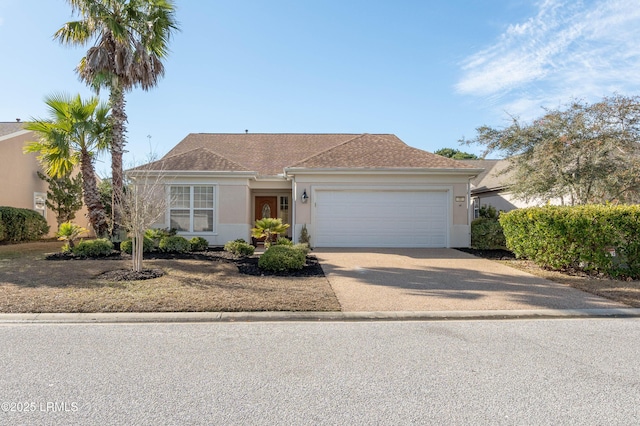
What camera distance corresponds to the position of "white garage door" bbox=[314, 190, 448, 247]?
1452 centimetres

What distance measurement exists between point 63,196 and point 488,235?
20.0 metres

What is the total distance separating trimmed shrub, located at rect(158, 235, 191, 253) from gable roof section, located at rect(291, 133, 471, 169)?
496 cm

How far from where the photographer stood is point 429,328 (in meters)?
5.44

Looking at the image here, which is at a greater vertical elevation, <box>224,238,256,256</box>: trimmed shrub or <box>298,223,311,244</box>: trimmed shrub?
<box>298,223,311,244</box>: trimmed shrub

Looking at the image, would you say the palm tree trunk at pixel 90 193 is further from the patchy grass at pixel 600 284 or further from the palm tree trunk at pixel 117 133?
the patchy grass at pixel 600 284

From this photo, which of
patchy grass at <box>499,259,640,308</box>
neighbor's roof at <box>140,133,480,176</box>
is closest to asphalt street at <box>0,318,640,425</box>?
patchy grass at <box>499,259,640,308</box>

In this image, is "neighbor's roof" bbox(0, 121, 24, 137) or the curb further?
"neighbor's roof" bbox(0, 121, 24, 137)

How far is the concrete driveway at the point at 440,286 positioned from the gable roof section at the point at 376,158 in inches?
161

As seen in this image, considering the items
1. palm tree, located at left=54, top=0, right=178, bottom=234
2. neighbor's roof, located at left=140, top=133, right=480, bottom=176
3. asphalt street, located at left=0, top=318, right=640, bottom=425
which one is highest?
palm tree, located at left=54, top=0, right=178, bottom=234

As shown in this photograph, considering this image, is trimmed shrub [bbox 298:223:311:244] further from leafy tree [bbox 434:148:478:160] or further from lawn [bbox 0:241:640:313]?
leafy tree [bbox 434:148:478:160]

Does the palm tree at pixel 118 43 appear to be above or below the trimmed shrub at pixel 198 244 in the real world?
above

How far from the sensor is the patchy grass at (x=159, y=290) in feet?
20.2

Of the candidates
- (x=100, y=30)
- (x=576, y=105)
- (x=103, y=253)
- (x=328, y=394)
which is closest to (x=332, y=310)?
(x=328, y=394)

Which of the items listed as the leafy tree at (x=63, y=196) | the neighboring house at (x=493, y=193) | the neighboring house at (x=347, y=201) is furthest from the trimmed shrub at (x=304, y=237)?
the leafy tree at (x=63, y=196)
